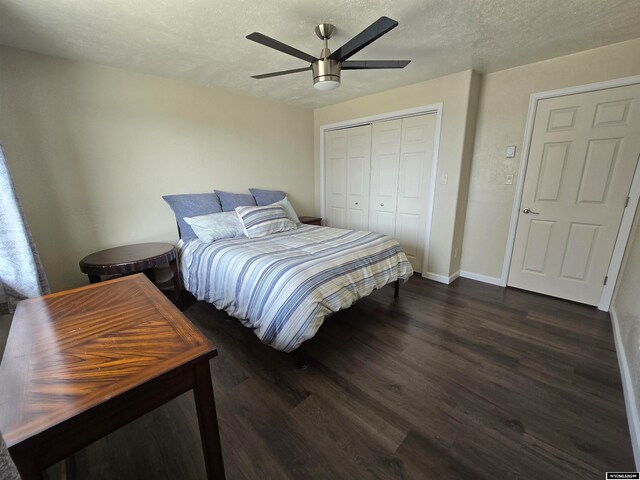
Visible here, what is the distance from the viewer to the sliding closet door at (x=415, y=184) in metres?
3.09

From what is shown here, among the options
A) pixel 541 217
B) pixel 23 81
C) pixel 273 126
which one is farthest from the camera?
pixel 273 126

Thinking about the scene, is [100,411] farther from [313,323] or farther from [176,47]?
[176,47]

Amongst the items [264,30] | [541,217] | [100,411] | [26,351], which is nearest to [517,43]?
[541,217]

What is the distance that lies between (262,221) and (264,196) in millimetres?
768

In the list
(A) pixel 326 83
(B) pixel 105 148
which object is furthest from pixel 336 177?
(B) pixel 105 148

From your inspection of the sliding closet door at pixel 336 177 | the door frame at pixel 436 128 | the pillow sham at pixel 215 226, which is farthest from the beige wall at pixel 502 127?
the pillow sham at pixel 215 226

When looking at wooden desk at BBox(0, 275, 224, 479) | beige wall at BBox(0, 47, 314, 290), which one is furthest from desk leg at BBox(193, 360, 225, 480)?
beige wall at BBox(0, 47, 314, 290)

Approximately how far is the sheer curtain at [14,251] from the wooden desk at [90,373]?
0.26 m

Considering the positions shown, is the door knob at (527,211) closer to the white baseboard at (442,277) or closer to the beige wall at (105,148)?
the white baseboard at (442,277)

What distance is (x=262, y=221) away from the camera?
9.23 feet

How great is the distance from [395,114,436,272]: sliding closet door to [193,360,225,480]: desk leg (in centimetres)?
297

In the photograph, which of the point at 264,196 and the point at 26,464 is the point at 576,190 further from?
the point at 26,464

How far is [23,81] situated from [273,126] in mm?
2346

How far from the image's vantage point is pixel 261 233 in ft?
9.06
